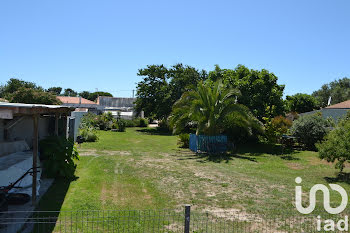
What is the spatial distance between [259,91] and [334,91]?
43.1 m

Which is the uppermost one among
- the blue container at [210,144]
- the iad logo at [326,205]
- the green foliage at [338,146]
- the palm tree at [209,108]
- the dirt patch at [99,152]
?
the palm tree at [209,108]

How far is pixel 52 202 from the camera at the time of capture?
26.0 ft

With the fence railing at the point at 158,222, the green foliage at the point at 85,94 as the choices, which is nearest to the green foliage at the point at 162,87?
the fence railing at the point at 158,222

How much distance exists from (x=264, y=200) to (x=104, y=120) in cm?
3008

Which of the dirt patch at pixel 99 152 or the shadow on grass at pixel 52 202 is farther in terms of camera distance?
the dirt patch at pixel 99 152

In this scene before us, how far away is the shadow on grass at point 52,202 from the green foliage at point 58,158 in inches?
12.3

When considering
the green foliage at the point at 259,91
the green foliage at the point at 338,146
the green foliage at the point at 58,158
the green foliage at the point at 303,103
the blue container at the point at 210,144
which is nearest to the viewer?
the green foliage at the point at 58,158

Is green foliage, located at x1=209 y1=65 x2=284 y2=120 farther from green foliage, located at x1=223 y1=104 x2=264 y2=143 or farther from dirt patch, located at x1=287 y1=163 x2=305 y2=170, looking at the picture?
dirt patch, located at x1=287 y1=163 x2=305 y2=170

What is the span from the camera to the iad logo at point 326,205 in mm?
6830

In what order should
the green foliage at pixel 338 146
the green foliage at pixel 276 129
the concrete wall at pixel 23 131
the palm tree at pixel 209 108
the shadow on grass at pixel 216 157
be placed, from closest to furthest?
the green foliage at pixel 338 146 → the concrete wall at pixel 23 131 → the shadow on grass at pixel 216 157 → the palm tree at pixel 209 108 → the green foliage at pixel 276 129

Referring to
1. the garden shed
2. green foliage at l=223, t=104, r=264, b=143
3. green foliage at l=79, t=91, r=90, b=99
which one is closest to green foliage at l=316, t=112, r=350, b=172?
green foliage at l=223, t=104, r=264, b=143

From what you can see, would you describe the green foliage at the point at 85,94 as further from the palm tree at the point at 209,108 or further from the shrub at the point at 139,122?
the palm tree at the point at 209,108

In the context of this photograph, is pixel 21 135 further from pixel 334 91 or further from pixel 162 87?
pixel 334 91

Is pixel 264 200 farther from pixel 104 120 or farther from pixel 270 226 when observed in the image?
pixel 104 120
